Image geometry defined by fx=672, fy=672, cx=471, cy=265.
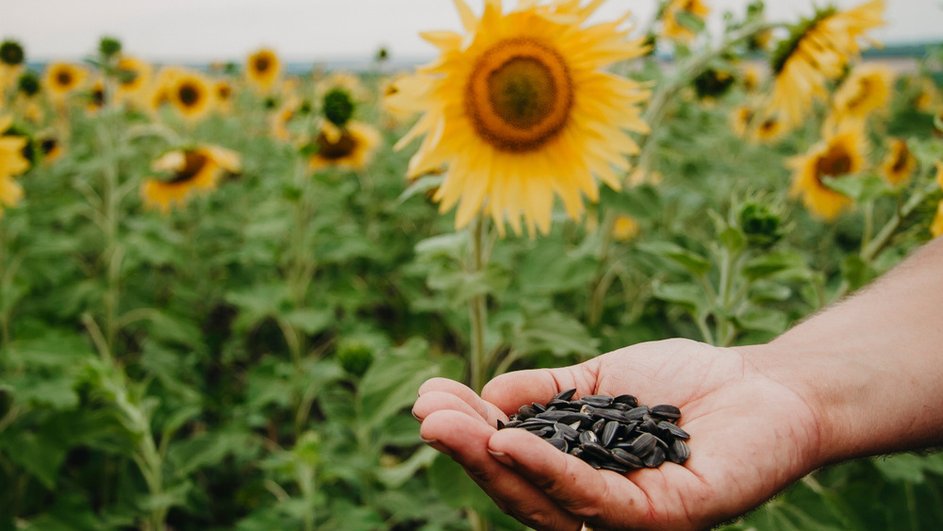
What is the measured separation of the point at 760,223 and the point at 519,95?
30.0 inches

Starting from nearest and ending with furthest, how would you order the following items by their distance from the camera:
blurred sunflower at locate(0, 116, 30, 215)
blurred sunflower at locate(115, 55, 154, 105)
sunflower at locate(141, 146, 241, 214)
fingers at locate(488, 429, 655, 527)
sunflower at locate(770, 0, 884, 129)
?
fingers at locate(488, 429, 655, 527), sunflower at locate(770, 0, 884, 129), blurred sunflower at locate(0, 116, 30, 215), sunflower at locate(141, 146, 241, 214), blurred sunflower at locate(115, 55, 154, 105)

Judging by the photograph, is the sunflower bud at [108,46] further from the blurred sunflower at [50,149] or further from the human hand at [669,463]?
the human hand at [669,463]

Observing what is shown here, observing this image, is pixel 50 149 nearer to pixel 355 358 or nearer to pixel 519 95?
pixel 355 358

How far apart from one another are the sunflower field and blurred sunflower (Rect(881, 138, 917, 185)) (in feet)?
0.05

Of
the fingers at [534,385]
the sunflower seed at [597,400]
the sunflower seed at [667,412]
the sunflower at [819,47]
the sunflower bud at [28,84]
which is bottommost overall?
the sunflower seed at [667,412]

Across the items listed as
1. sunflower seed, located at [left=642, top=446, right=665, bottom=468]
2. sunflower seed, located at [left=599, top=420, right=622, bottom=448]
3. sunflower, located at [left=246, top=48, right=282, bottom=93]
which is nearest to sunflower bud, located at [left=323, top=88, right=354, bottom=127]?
sunflower seed, located at [left=599, top=420, right=622, bottom=448]

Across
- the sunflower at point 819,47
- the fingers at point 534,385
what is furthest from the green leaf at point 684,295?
the sunflower at point 819,47

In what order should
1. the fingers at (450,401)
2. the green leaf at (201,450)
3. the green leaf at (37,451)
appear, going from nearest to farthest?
the fingers at (450,401), the green leaf at (37,451), the green leaf at (201,450)

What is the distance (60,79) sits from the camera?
19.9ft

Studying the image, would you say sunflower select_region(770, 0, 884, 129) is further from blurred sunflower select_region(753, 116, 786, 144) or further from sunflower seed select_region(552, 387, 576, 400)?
blurred sunflower select_region(753, 116, 786, 144)

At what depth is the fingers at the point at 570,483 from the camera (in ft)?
3.60

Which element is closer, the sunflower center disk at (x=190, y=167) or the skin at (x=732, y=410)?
the skin at (x=732, y=410)

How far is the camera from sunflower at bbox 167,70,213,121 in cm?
575

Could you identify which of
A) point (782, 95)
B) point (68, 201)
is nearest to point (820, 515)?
point (782, 95)
